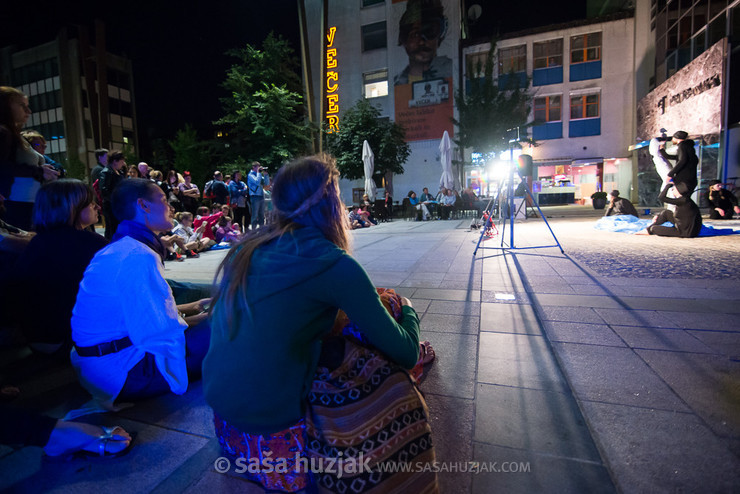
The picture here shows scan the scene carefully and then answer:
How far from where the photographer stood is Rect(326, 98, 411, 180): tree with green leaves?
20219 millimetres


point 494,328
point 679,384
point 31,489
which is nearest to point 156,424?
point 31,489

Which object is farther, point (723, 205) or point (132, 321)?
point (723, 205)

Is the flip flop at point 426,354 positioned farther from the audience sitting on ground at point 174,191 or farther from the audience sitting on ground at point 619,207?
the audience sitting on ground at point 619,207

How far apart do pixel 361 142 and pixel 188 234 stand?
46.0ft

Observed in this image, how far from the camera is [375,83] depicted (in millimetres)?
25094

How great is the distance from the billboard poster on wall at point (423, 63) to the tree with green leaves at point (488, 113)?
2.06 metres

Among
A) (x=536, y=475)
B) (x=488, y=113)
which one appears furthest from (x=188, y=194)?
(x=488, y=113)

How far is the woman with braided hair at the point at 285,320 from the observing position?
1193 millimetres

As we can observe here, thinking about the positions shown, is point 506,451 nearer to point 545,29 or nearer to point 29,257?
point 29,257

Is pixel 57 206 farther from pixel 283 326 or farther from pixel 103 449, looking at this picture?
pixel 283 326

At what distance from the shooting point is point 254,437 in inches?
53.8

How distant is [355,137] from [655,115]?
45.2 feet

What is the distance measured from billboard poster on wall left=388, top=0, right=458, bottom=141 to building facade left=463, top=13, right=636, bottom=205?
69.8 inches

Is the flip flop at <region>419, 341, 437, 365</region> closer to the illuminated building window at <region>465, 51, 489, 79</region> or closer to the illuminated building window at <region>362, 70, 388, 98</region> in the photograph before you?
the illuminated building window at <region>465, 51, 489, 79</region>
